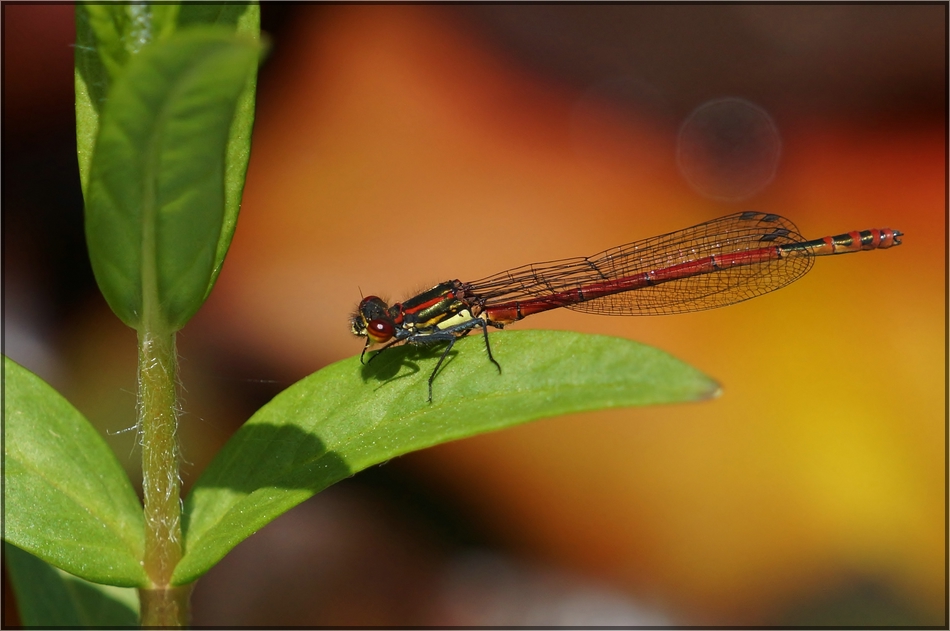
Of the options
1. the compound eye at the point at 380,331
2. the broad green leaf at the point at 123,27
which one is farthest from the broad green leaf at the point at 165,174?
the compound eye at the point at 380,331

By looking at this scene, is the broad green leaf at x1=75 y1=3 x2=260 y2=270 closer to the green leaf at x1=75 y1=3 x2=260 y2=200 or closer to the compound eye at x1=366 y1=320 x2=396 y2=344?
the green leaf at x1=75 y1=3 x2=260 y2=200

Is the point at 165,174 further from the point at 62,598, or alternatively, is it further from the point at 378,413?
the point at 62,598

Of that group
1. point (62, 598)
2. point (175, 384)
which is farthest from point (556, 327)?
point (175, 384)

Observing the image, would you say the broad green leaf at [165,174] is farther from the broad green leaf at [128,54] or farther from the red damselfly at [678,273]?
the red damselfly at [678,273]

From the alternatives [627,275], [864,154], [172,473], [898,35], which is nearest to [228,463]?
[172,473]

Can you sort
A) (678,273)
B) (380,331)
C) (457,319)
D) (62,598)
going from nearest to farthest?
(62,598) → (380,331) → (457,319) → (678,273)

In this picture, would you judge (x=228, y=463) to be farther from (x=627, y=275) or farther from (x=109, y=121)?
(x=627, y=275)

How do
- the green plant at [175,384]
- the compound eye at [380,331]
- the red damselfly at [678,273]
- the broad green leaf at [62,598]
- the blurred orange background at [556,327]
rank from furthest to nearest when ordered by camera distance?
the blurred orange background at [556,327] → the red damselfly at [678,273] → the compound eye at [380,331] → the broad green leaf at [62,598] → the green plant at [175,384]
